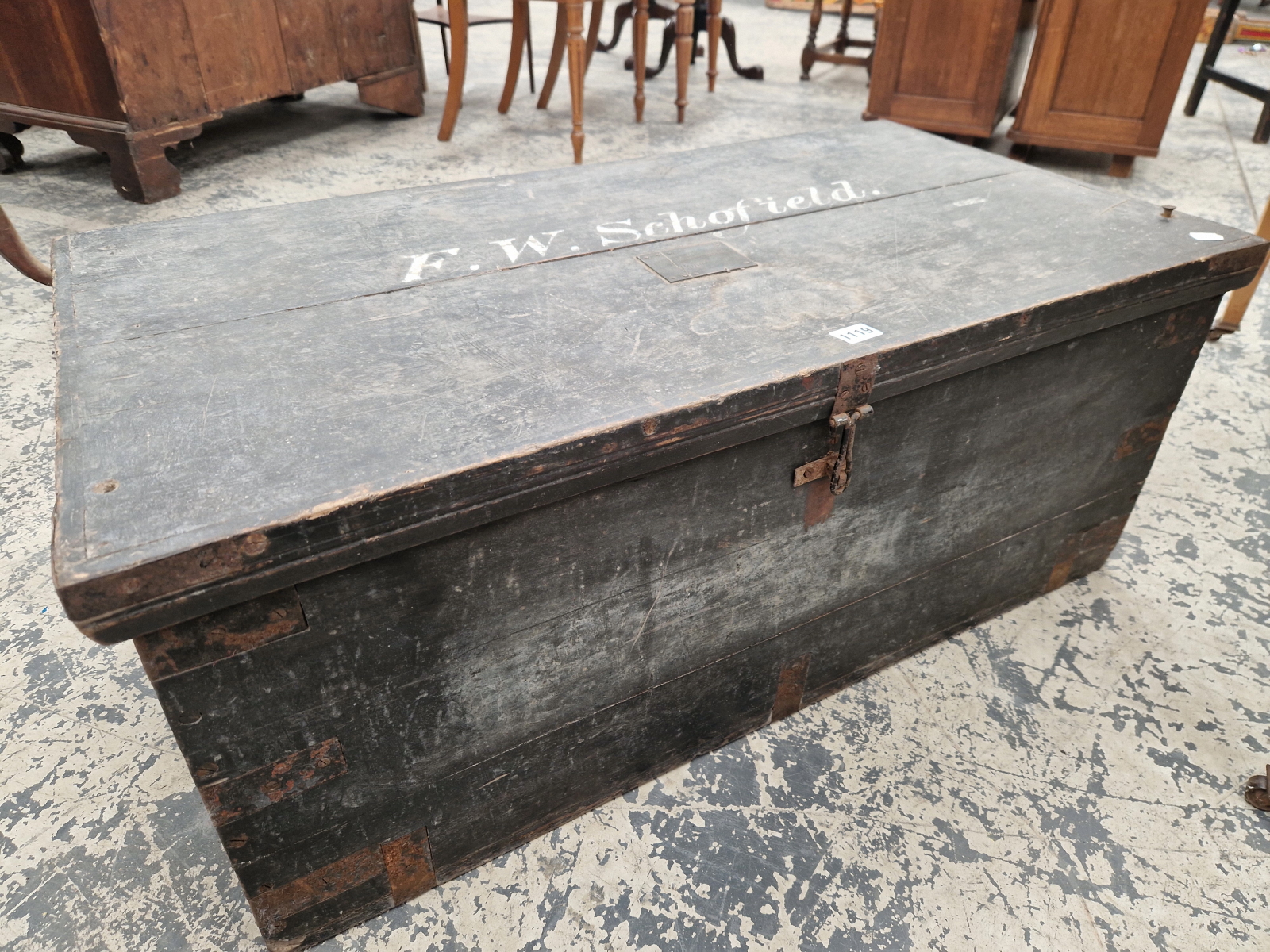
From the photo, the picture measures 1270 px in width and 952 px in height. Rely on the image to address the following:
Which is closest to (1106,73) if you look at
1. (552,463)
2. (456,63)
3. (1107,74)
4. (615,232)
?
(1107,74)

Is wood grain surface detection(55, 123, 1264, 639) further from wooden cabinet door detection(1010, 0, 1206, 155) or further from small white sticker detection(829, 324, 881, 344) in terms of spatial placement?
wooden cabinet door detection(1010, 0, 1206, 155)

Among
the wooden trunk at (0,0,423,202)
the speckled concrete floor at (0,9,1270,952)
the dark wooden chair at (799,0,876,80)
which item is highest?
the wooden trunk at (0,0,423,202)

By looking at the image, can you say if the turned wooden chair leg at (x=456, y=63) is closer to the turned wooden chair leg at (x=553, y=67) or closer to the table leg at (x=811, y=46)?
the turned wooden chair leg at (x=553, y=67)

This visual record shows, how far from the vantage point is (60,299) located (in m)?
1.21

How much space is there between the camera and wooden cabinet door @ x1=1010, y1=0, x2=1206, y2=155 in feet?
10.6

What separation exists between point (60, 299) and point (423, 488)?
72cm

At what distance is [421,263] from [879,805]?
43.0 inches

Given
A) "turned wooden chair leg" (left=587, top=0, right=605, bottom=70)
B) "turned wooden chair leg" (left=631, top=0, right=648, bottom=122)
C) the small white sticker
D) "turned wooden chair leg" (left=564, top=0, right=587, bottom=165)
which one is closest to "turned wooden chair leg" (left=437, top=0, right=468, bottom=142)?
"turned wooden chair leg" (left=564, top=0, right=587, bottom=165)

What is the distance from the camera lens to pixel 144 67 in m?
2.83

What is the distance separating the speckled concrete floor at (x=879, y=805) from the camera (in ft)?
3.81

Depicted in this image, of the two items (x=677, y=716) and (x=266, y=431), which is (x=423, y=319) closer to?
(x=266, y=431)

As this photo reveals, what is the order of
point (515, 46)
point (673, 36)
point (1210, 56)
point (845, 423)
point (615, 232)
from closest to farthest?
point (845, 423)
point (615, 232)
point (515, 46)
point (1210, 56)
point (673, 36)

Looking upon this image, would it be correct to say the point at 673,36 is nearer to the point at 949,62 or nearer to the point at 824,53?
the point at 824,53

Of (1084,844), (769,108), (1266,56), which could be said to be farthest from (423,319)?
(1266,56)
